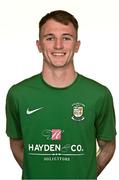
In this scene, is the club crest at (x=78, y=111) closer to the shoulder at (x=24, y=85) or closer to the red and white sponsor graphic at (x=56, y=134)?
the red and white sponsor graphic at (x=56, y=134)

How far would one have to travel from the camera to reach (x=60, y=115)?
13.8ft

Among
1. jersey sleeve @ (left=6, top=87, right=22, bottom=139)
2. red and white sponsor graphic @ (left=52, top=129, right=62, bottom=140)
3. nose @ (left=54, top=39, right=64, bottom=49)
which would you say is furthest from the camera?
jersey sleeve @ (left=6, top=87, right=22, bottom=139)

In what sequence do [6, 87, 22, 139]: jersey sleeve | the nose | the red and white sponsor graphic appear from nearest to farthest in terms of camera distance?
the nose, the red and white sponsor graphic, [6, 87, 22, 139]: jersey sleeve

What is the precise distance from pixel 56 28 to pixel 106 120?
2.73ft

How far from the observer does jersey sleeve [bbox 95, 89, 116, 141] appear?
4.26 m

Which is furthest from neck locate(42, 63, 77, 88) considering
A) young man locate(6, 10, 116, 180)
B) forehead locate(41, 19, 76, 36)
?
forehead locate(41, 19, 76, 36)

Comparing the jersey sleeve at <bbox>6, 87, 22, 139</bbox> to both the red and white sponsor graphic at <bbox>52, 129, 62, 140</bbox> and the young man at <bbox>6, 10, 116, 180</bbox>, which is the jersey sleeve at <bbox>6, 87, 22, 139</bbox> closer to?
the young man at <bbox>6, 10, 116, 180</bbox>

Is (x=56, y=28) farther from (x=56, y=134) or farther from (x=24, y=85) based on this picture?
(x=56, y=134)

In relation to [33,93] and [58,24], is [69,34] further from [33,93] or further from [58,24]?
[33,93]

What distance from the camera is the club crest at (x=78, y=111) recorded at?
13.8ft

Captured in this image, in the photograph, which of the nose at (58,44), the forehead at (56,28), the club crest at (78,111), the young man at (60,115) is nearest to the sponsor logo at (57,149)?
the young man at (60,115)

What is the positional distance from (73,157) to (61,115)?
13.2 inches

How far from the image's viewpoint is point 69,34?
162 inches

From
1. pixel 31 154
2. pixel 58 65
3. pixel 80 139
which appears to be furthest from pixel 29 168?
pixel 58 65
